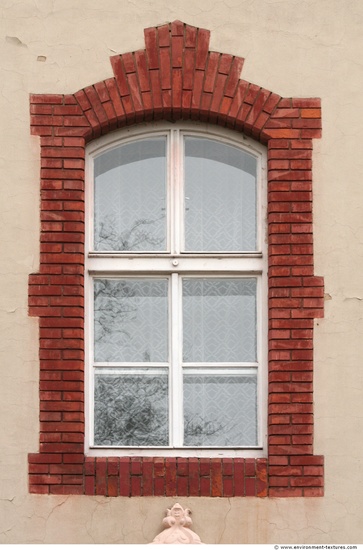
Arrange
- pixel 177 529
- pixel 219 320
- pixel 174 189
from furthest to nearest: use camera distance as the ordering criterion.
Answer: pixel 174 189, pixel 219 320, pixel 177 529

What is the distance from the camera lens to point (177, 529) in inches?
445

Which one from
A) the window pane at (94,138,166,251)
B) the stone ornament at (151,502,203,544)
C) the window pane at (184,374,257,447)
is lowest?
the stone ornament at (151,502,203,544)

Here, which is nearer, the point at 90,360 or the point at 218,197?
the point at 90,360

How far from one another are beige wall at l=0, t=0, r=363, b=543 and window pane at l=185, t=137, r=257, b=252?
49cm

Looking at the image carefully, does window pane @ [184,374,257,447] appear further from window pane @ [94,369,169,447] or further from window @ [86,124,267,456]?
window pane @ [94,369,169,447]

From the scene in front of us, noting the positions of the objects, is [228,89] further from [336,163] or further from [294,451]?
[294,451]

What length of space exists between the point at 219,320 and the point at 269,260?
20.7 inches

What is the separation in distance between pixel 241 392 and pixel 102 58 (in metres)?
2.43

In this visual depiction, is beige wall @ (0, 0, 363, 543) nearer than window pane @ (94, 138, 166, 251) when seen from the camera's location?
Yes

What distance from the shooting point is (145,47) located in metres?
11.9

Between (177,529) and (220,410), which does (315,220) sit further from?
(177,529)

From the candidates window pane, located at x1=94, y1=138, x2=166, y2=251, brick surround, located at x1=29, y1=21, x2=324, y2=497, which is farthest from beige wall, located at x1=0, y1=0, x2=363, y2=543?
window pane, located at x1=94, y1=138, x2=166, y2=251

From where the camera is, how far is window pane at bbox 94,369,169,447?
11.6 meters

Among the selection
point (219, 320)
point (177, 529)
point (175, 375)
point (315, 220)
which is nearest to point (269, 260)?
point (315, 220)
